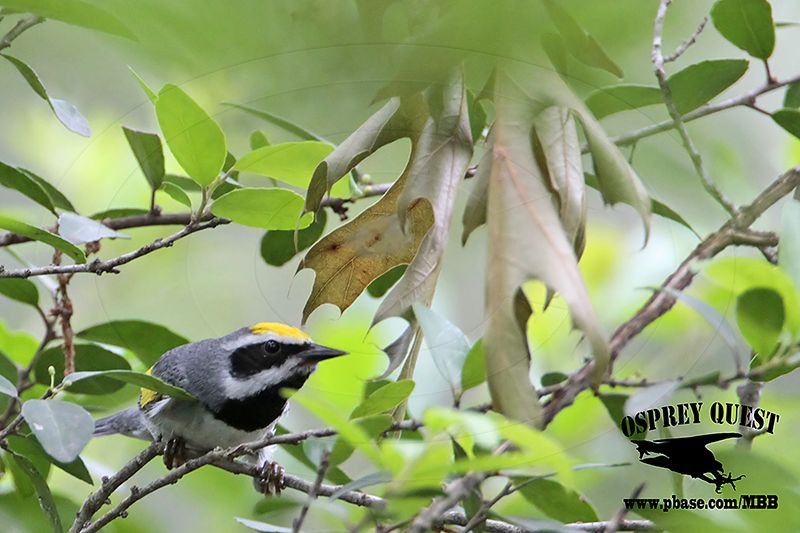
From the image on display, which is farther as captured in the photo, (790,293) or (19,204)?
(19,204)

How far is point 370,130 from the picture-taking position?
2.48 feet

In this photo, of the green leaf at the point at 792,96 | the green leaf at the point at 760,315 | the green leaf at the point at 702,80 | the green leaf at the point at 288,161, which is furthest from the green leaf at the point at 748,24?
the green leaf at the point at 288,161

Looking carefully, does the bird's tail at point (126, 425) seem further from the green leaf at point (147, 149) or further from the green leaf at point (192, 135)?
the green leaf at point (192, 135)

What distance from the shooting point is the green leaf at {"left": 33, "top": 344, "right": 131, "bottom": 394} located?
1344mm

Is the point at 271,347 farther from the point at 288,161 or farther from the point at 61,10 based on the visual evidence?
the point at 61,10

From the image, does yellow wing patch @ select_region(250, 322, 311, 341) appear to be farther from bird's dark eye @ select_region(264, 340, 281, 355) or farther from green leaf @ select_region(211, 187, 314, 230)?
green leaf @ select_region(211, 187, 314, 230)

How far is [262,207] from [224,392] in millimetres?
584

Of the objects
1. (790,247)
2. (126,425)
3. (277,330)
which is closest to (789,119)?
(790,247)

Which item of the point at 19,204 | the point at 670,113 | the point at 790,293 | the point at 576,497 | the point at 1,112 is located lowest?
the point at 576,497

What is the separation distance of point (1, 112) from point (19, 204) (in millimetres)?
250

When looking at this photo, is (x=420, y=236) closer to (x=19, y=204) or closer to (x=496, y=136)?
(x=496, y=136)

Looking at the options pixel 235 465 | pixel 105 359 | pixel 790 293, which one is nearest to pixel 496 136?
pixel 790 293

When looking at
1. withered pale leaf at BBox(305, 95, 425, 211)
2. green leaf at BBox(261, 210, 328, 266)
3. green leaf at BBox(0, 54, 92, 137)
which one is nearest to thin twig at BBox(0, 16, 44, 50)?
green leaf at BBox(0, 54, 92, 137)

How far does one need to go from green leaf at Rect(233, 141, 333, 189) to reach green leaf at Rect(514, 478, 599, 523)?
0.42 meters
